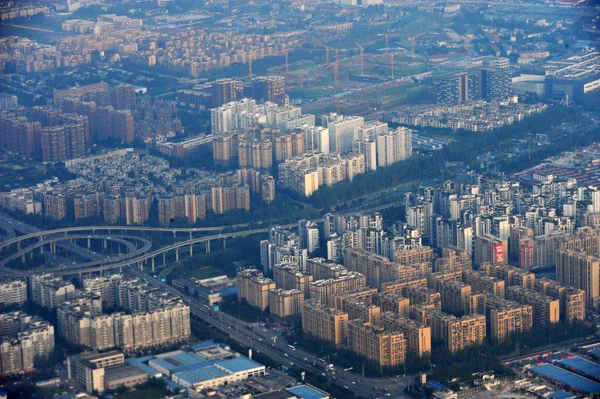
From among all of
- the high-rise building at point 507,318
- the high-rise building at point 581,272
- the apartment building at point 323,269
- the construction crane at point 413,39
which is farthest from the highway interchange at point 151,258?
the construction crane at point 413,39

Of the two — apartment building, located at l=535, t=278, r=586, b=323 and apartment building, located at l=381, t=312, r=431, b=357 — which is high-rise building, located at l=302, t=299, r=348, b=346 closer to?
apartment building, located at l=381, t=312, r=431, b=357

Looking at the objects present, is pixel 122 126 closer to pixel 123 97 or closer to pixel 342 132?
pixel 123 97

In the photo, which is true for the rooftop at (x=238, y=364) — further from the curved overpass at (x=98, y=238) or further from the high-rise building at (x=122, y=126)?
the high-rise building at (x=122, y=126)

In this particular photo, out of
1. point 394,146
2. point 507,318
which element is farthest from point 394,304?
point 394,146

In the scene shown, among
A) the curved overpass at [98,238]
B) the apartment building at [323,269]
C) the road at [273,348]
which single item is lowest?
the road at [273,348]

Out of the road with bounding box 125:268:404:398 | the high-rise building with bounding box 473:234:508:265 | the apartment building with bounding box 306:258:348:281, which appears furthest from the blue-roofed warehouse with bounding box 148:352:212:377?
the high-rise building with bounding box 473:234:508:265
